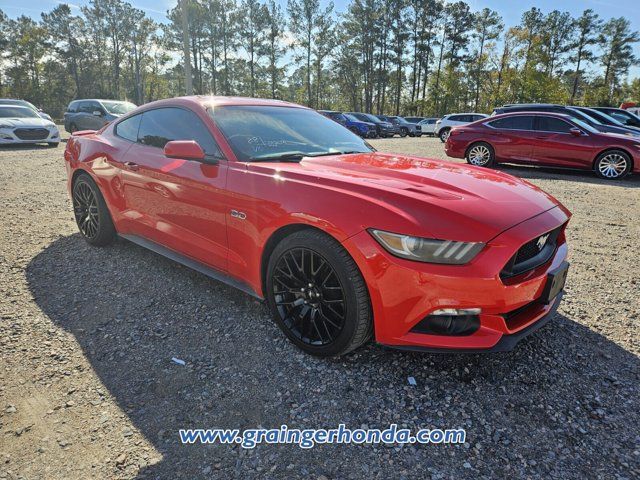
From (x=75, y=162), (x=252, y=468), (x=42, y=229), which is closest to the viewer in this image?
(x=252, y=468)

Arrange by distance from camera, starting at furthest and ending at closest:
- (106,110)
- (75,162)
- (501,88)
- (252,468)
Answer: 1. (501,88)
2. (106,110)
3. (75,162)
4. (252,468)

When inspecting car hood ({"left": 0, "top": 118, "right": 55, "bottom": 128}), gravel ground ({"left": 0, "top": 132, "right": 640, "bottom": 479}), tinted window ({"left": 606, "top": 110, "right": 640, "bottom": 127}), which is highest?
tinted window ({"left": 606, "top": 110, "right": 640, "bottom": 127})

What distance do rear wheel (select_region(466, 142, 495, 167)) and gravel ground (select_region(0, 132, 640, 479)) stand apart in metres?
7.16

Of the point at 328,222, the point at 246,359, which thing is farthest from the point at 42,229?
the point at 328,222

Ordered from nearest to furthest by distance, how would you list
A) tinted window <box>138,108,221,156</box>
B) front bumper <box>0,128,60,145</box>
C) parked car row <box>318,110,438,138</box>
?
1. tinted window <box>138,108,221,156</box>
2. front bumper <box>0,128,60,145</box>
3. parked car row <box>318,110,438,138</box>

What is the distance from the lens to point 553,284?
7.45 ft

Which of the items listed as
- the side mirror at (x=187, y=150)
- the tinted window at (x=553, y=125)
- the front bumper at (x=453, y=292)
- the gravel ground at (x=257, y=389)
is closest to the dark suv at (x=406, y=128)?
the tinted window at (x=553, y=125)

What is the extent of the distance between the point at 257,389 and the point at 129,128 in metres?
2.83

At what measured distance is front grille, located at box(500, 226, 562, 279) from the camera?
2039 mm

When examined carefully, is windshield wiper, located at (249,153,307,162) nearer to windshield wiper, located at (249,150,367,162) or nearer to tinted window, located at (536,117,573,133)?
windshield wiper, located at (249,150,367,162)

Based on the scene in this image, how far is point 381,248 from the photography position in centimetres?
203

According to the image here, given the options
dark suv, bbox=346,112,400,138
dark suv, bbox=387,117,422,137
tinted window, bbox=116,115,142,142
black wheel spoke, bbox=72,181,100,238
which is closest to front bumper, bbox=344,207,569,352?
tinted window, bbox=116,115,142,142

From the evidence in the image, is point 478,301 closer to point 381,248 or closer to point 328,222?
point 381,248

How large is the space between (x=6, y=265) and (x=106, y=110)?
12.7 meters
